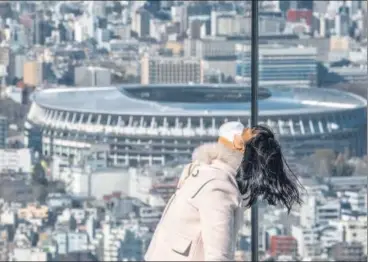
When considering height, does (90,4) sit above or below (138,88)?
above

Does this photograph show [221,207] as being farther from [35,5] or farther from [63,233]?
[35,5]

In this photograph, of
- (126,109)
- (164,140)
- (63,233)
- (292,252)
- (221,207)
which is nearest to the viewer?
(221,207)

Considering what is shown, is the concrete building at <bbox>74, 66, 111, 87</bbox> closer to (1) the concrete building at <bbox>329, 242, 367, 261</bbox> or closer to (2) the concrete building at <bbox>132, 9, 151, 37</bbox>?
(2) the concrete building at <bbox>132, 9, 151, 37</bbox>

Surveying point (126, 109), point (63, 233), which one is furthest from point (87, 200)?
point (126, 109)

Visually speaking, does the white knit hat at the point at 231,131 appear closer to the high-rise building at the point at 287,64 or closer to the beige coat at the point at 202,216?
the beige coat at the point at 202,216

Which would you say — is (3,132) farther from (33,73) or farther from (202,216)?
(202,216)

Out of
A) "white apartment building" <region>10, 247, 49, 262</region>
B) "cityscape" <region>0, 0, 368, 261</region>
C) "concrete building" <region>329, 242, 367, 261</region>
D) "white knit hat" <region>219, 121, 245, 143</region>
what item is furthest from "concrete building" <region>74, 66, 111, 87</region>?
"white knit hat" <region>219, 121, 245, 143</region>

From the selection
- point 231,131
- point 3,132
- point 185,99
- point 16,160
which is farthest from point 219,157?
point 185,99
